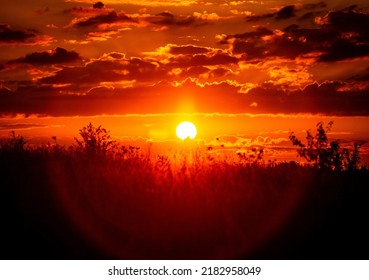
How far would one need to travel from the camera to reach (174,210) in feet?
46.3

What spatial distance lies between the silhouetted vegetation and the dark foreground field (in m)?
0.02

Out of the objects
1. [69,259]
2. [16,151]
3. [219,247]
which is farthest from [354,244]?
[16,151]

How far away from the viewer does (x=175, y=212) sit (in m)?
14.0

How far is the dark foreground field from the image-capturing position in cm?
1278

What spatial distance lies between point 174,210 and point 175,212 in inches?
3.2

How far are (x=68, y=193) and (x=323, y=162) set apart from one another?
755 centimetres

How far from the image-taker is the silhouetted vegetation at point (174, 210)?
42.0 feet

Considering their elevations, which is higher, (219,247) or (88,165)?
(88,165)

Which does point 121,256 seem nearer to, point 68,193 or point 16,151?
point 68,193

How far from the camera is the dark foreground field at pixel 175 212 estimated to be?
12.8 m

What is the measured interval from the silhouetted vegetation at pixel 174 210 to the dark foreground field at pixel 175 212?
2cm

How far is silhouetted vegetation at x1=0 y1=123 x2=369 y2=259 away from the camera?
12.8 meters

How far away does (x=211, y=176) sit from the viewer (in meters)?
16.7

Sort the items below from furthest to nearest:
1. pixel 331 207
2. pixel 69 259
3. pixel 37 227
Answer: pixel 331 207
pixel 37 227
pixel 69 259
